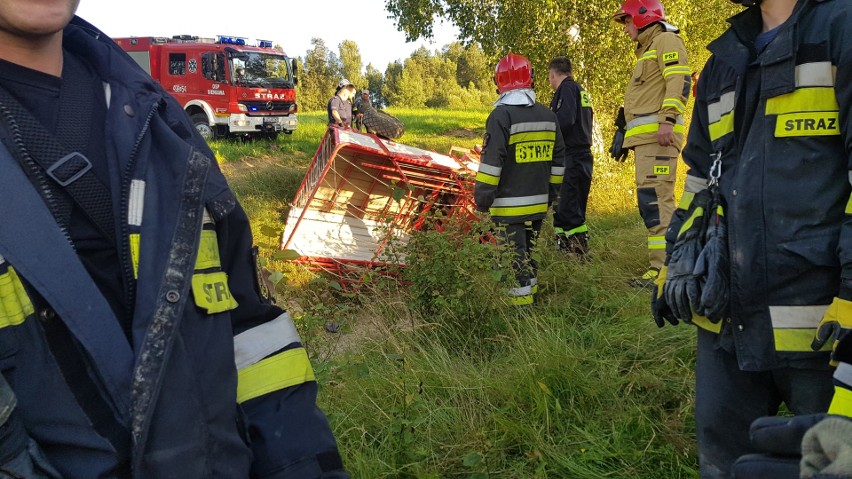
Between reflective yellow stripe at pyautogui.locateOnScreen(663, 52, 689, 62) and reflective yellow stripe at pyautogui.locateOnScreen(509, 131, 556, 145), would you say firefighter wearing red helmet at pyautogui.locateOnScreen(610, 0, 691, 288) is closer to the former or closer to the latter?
reflective yellow stripe at pyautogui.locateOnScreen(663, 52, 689, 62)

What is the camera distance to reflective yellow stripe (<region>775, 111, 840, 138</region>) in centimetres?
159

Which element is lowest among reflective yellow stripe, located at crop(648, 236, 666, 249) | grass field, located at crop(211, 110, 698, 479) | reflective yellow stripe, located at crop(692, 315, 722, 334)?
grass field, located at crop(211, 110, 698, 479)

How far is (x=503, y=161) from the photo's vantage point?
4.71m

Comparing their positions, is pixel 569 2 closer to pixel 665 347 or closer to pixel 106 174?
pixel 665 347

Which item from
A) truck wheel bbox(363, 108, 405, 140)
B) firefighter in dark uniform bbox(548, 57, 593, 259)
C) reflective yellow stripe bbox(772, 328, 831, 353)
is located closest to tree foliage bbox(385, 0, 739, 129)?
truck wheel bbox(363, 108, 405, 140)

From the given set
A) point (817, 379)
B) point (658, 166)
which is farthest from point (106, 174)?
point (658, 166)

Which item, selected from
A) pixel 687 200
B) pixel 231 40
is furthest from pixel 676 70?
pixel 231 40

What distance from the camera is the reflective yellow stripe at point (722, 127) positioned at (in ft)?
6.01

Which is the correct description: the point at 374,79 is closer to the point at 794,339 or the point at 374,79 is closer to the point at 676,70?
the point at 676,70

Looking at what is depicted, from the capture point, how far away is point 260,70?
1709cm

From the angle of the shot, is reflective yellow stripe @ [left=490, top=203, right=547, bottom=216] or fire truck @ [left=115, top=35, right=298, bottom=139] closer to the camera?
reflective yellow stripe @ [left=490, top=203, right=547, bottom=216]

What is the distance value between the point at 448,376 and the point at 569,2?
7.45m

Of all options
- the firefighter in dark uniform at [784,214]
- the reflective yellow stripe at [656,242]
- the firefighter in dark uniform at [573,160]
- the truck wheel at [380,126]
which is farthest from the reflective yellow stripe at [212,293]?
the truck wheel at [380,126]

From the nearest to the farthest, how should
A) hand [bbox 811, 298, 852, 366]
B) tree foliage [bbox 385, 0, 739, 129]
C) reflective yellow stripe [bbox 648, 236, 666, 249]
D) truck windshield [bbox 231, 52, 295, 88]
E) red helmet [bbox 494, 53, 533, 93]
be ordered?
hand [bbox 811, 298, 852, 366] < red helmet [bbox 494, 53, 533, 93] < reflective yellow stripe [bbox 648, 236, 666, 249] < tree foliage [bbox 385, 0, 739, 129] < truck windshield [bbox 231, 52, 295, 88]
